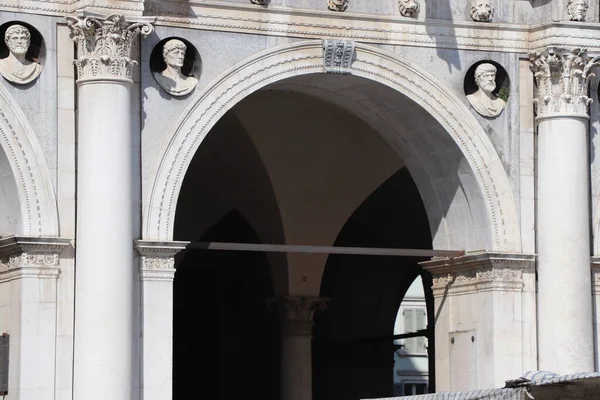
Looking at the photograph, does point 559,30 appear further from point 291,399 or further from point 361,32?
point 291,399

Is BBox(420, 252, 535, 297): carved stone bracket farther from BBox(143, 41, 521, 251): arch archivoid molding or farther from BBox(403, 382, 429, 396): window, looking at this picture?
BBox(403, 382, 429, 396): window

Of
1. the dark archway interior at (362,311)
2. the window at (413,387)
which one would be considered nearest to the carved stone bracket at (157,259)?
the dark archway interior at (362,311)

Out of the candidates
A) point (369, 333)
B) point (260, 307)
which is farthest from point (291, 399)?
point (369, 333)

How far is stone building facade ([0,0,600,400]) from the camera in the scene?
2280cm

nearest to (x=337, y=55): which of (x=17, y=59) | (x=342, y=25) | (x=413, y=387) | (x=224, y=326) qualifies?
(x=342, y=25)

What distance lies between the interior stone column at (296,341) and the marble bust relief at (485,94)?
23.0 ft

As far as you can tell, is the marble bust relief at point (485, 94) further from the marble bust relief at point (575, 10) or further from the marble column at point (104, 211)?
the marble column at point (104, 211)

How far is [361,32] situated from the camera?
81.4ft

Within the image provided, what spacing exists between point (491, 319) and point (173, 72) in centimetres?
559

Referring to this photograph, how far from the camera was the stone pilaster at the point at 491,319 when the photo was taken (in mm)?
25234

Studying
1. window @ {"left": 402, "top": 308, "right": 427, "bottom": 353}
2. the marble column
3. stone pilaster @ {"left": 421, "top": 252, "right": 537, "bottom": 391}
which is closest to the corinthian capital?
the marble column

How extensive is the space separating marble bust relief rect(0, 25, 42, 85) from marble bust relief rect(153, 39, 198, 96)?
1.68 meters

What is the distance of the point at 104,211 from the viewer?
22672 millimetres

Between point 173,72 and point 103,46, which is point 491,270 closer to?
point 173,72
